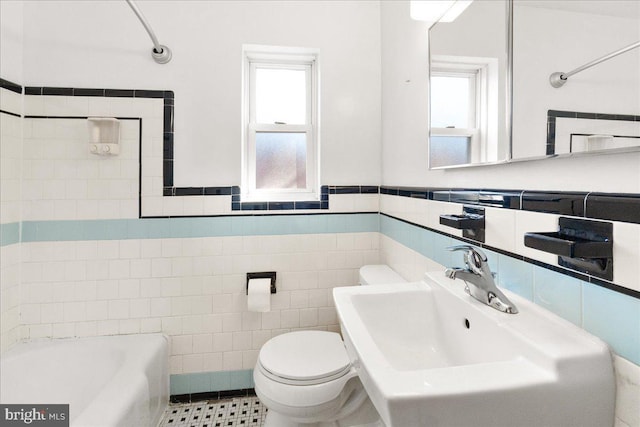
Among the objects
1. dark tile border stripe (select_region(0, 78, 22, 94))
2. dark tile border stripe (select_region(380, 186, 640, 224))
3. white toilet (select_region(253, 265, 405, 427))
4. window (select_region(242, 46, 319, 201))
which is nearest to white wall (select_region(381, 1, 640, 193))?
dark tile border stripe (select_region(380, 186, 640, 224))

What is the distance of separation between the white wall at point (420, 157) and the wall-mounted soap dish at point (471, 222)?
0.09m

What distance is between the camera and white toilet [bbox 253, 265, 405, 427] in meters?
1.25

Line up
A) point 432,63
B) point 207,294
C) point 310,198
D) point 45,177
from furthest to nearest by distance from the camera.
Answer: point 310,198, point 207,294, point 45,177, point 432,63

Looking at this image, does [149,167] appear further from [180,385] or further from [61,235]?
[180,385]

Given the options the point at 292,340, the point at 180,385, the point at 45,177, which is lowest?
the point at 180,385

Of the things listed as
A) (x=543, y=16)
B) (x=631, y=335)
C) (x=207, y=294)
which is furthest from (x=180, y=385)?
(x=543, y=16)

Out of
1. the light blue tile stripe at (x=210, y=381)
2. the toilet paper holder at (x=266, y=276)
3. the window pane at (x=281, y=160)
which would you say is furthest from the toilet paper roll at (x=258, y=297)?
the window pane at (x=281, y=160)

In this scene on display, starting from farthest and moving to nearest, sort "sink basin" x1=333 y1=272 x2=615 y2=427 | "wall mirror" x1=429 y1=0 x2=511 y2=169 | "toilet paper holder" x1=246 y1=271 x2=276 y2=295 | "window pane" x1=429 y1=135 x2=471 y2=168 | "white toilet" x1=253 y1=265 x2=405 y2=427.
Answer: "toilet paper holder" x1=246 y1=271 x2=276 y2=295
"white toilet" x1=253 y1=265 x2=405 y2=427
"window pane" x1=429 y1=135 x2=471 y2=168
"wall mirror" x1=429 y1=0 x2=511 y2=169
"sink basin" x1=333 y1=272 x2=615 y2=427

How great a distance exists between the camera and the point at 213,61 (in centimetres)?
178

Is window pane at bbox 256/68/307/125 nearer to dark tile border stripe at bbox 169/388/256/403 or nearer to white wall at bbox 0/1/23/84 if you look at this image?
white wall at bbox 0/1/23/84

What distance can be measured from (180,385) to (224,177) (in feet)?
4.08

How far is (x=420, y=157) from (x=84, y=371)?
1994 mm

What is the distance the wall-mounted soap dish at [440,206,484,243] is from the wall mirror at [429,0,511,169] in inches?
6.4

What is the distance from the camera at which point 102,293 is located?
68.3 inches
